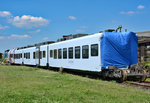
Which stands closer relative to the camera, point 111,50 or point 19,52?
point 111,50

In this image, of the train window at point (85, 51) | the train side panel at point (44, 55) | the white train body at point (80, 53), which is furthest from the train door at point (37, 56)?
the train window at point (85, 51)

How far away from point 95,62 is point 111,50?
124cm

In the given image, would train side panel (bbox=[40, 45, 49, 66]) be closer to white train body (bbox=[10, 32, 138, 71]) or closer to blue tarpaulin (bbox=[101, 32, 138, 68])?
white train body (bbox=[10, 32, 138, 71])

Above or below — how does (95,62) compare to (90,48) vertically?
below

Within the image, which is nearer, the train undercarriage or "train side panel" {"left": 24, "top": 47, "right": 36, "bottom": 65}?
the train undercarriage

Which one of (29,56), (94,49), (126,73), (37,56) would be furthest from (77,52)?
(29,56)

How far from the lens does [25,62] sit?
32594mm

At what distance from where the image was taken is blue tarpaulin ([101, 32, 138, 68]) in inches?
500

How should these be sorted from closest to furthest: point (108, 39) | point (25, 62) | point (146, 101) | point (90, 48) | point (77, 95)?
point (146, 101)
point (77, 95)
point (108, 39)
point (90, 48)
point (25, 62)

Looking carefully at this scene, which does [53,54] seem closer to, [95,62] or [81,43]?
[81,43]

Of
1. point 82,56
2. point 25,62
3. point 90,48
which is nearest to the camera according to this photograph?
point 90,48

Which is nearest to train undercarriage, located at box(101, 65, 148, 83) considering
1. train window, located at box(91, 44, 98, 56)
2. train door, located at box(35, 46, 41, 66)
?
train window, located at box(91, 44, 98, 56)

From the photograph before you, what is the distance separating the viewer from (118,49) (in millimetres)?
13188

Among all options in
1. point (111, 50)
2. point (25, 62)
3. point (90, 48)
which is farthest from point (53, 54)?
point (25, 62)
